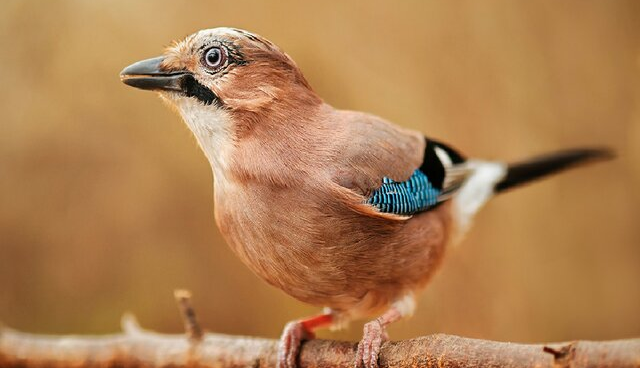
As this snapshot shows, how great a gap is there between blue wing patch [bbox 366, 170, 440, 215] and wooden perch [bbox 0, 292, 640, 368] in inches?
19.1

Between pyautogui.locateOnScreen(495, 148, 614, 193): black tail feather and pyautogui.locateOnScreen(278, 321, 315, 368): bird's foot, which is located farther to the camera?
pyautogui.locateOnScreen(495, 148, 614, 193): black tail feather

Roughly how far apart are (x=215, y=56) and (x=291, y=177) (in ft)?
1.60

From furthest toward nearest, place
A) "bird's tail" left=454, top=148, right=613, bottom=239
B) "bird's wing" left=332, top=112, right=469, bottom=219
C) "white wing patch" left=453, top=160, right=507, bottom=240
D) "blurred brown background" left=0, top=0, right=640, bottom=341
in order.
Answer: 1. "blurred brown background" left=0, top=0, right=640, bottom=341
2. "bird's tail" left=454, top=148, right=613, bottom=239
3. "white wing patch" left=453, top=160, right=507, bottom=240
4. "bird's wing" left=332, top=112, right=469, bottom=219

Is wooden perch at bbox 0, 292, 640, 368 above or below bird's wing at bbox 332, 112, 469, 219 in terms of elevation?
below

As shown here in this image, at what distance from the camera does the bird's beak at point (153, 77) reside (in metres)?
2.37

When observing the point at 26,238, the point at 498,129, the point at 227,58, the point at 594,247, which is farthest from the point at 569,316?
the point at 26,238

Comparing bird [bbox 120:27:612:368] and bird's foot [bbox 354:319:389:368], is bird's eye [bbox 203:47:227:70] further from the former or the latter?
bird's foot [bbox 354:319:389:368]

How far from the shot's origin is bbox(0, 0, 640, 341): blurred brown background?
4.64 m

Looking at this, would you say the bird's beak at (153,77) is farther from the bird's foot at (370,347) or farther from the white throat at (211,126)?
the bird's foot at (370,347)

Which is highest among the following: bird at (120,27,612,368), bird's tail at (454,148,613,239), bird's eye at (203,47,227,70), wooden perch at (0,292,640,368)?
bird's tail at (454,148,613,239)

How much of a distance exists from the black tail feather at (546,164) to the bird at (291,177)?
1096 mm

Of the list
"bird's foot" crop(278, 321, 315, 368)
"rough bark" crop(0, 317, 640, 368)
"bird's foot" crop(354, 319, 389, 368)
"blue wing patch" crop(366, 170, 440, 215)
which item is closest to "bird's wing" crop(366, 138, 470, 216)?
"blue wing patch" crop(366, 170, 440, 215)

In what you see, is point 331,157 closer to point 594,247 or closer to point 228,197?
point 228,197

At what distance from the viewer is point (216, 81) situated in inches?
94.4
